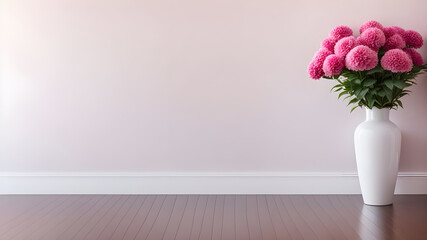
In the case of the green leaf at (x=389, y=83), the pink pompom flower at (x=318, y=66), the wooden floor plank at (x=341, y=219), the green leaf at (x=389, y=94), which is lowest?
the wooden floor plank at (x=341, y=219)

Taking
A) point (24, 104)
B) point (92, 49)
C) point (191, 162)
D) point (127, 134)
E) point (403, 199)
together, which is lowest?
point (403, 199)

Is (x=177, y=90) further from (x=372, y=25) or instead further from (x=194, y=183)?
(x=372, y=25)

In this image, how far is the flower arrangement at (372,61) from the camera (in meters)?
3.19

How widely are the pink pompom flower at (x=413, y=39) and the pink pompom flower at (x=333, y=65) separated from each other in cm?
60

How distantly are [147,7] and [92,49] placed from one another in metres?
0.54

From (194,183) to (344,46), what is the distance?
152 cm

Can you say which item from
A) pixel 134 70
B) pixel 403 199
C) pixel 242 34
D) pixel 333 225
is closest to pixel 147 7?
pixel 134 70

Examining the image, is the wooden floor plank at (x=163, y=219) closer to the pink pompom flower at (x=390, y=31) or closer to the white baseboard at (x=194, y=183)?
the white baseboard at (x=194, y=183)

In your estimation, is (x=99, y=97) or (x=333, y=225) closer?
(x=333, y=225)

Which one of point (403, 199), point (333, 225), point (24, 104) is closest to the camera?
point (333, 225)

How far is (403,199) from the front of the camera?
11.9 feet

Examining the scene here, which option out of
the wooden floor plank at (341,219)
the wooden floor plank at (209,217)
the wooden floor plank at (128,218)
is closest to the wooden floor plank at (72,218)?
the wooden floor plank at (209,217)

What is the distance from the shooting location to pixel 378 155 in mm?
3357

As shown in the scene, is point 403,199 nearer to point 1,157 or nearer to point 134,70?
point 134,70
